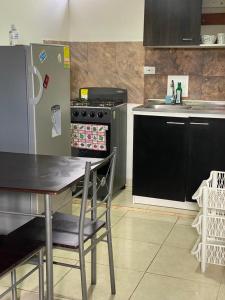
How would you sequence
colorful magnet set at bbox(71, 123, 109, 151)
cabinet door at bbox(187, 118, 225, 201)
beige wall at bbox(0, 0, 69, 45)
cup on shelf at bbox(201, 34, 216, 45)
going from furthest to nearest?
1. colorful magnet set at bbox(71, 123, 109, 151)
2. cup on shelf at bbox(201, 34, 216, 45)
3. cabinet door at bbox(187, 118, 225, 201)
4. beige wall at bbox(0, 0, 69, 45)

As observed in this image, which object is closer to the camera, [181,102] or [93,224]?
[93,224]

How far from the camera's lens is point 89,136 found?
443 centimetres

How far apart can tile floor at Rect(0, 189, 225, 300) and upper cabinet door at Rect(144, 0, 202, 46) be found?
1741mm

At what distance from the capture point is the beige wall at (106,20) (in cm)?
478

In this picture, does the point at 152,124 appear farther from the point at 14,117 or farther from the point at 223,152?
the point at 14,117

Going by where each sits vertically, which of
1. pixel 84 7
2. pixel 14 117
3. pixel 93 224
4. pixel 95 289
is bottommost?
pixel 95 289

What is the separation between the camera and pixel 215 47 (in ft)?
14.5

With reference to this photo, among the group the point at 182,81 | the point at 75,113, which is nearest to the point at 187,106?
the point at 182,81

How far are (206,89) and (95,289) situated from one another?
2.60 meters

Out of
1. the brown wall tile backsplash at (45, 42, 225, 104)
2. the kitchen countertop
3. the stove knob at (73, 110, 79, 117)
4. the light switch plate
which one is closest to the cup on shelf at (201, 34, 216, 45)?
the brown wall tile backsplash at (45, 42, 225, 104)

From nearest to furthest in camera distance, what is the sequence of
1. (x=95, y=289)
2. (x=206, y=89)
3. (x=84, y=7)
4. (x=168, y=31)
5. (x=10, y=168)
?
(x=10, y=168)
(x=95, y=289)
(x=168, y=31)
(x=206, y=89)
(x=84, y=7)

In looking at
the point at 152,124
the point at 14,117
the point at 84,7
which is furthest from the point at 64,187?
the point at 84,7

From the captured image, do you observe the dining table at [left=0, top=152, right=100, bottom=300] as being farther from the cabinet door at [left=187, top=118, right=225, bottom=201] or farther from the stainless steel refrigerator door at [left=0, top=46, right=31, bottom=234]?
the cabinet door at [left=187, top=118, right=225, bottom=201]

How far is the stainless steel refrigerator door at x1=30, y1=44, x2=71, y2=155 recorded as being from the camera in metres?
3.23
